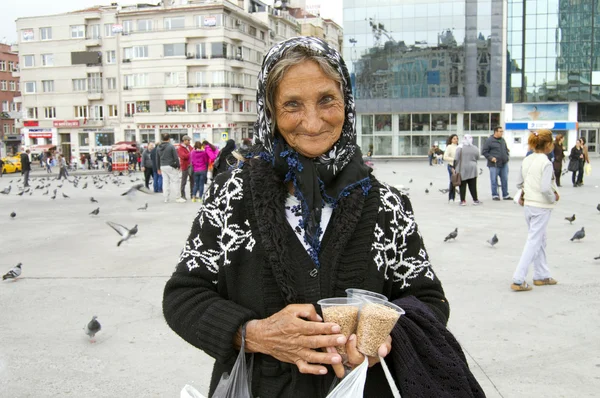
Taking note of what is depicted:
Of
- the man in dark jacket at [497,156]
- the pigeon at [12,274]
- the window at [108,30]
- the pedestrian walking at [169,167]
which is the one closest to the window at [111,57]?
the window at [108,30]

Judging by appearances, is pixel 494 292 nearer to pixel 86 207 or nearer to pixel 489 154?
pixel 489 154

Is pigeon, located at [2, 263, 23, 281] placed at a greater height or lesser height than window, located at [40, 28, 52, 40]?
lesser

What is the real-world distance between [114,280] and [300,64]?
6584 millimetres

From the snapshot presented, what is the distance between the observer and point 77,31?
67.2m

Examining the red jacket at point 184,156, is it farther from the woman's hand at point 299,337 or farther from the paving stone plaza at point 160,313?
the woman's hand at point 299,337

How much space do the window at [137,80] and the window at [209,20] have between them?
8.63m

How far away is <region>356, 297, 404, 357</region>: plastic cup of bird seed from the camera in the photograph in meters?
1.55

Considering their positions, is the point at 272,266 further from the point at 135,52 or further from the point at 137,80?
the point at 135,52

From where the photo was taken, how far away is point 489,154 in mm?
15984

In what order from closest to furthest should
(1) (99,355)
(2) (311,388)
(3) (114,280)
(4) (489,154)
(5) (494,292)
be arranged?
(2) (311,388) < (1) (99,355) < (5) (494,292) < (3) (114,280) < (4) (489,154)

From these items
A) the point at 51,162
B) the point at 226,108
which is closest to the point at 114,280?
the point at 51,162

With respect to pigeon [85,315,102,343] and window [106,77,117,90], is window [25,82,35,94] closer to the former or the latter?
window [106,77,117,90]

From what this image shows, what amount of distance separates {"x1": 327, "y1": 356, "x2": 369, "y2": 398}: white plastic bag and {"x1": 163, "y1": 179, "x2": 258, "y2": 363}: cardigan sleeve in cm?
38

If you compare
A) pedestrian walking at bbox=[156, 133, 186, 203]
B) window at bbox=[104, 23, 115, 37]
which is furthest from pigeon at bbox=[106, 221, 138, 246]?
window at bbox=[104, 23, 115, 37]
